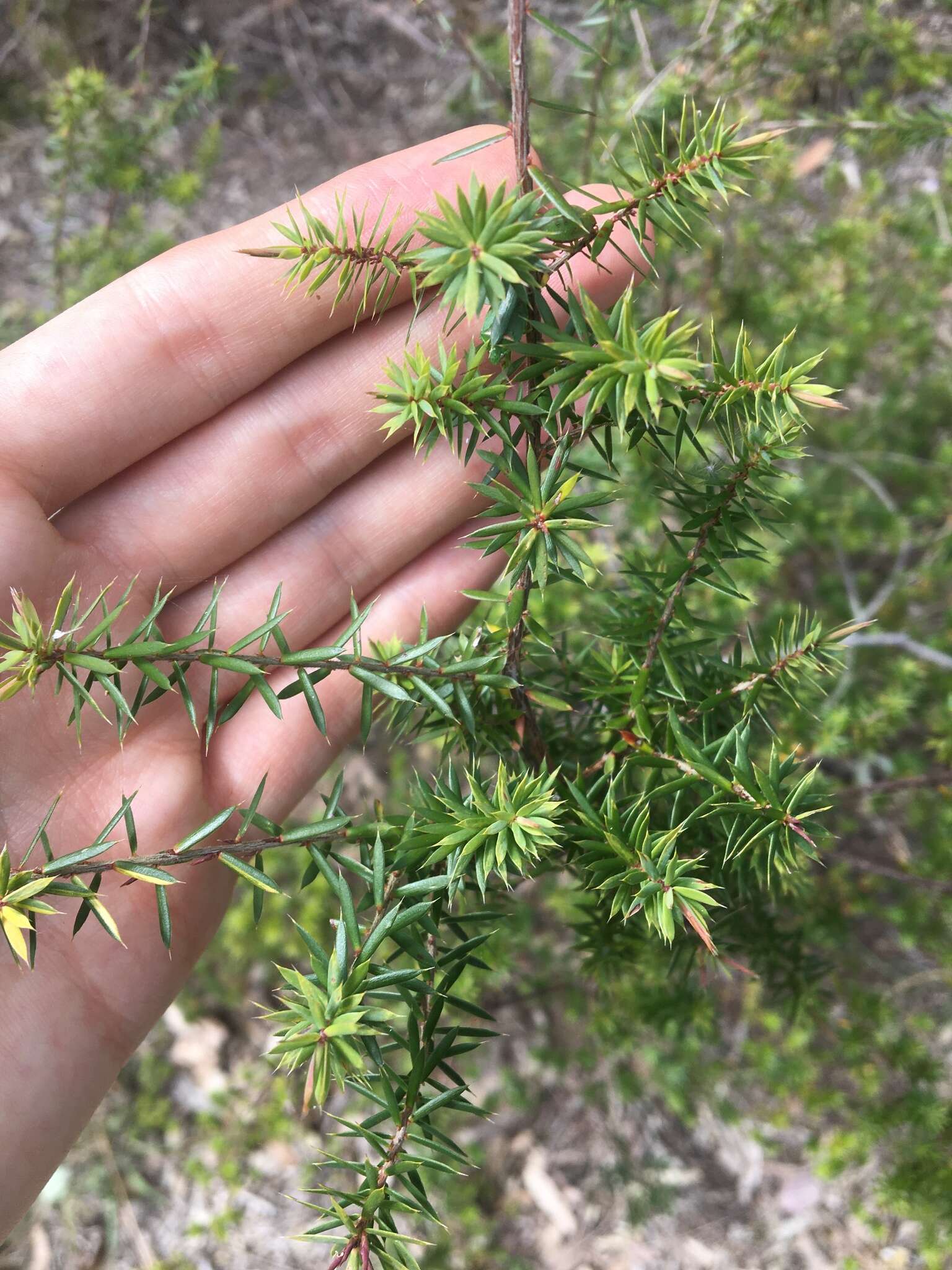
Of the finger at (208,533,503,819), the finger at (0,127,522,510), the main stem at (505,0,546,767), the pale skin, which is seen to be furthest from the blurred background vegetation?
the main stem at (505,0,546,767)

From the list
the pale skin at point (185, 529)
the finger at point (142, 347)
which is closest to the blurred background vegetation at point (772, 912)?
the pale skin at point (185, 529)

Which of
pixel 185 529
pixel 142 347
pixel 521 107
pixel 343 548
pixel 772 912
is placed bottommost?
pixel 772 912

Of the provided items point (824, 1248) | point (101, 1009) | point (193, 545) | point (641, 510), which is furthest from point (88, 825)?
point (824, 1248)

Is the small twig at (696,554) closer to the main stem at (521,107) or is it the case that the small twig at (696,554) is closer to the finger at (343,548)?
the main stem at (521,107)

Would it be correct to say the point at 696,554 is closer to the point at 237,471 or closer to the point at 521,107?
the point at 521,107

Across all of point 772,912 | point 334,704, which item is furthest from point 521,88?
point 772,912

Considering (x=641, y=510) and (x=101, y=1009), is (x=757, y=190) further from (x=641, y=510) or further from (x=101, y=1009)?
(x=101, y=1009)
